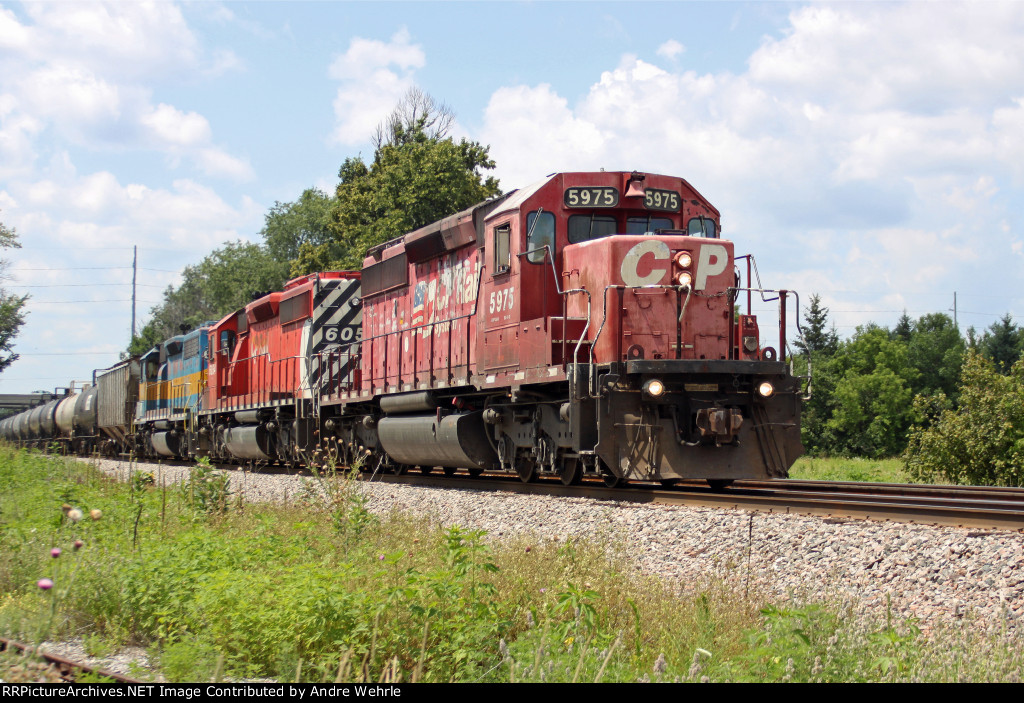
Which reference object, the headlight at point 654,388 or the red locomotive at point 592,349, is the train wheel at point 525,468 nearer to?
the red locomotive at point 592,349

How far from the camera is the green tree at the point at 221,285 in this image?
229ft

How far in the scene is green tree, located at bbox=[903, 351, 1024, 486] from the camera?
59.6 ft

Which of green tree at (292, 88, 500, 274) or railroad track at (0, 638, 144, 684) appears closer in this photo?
railroad track at (0, 638, 144, 684)

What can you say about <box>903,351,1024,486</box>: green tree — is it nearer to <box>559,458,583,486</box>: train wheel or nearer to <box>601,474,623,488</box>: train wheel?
<box>601,474,623,488</box>: train wheel

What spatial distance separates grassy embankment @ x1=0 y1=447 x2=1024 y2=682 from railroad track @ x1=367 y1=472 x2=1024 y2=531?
1.98 meters

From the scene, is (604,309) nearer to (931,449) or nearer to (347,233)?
(931,449)

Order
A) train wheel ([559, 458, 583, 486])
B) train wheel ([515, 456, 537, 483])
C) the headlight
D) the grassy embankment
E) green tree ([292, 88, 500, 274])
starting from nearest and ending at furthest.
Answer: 1. the grassy embankment
2. the headlight
3. train wheel ([559, 458, 583, 486])
4. train wheel ([515, 456, 537, 483])
5. green tree ([292, 88, 500, 274])

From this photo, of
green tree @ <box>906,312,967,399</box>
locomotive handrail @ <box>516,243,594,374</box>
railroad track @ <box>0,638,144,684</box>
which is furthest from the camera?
green tree @ <box>906,312,967,399</box>

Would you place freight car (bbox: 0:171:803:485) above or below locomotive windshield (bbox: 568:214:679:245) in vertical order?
below

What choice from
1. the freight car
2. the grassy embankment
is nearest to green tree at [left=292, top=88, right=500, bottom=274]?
the freight car

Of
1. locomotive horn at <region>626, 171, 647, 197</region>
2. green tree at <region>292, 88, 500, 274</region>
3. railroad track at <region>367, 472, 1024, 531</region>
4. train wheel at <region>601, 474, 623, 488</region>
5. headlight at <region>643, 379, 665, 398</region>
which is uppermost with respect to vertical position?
green tree at <region>292, 88, 500, 274</region>

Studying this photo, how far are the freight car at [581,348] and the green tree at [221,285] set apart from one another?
42.2 m

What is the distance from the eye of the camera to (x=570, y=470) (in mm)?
11938
